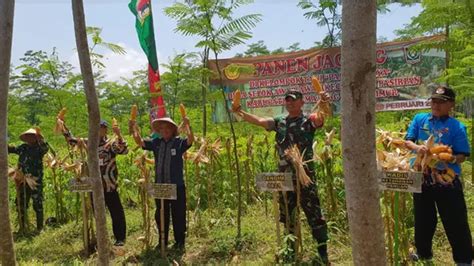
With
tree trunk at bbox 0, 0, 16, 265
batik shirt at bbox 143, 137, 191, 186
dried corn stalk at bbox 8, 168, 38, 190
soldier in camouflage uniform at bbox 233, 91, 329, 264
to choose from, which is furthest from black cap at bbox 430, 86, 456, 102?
dried corn stalk at bbox 8, 168, 38, 190

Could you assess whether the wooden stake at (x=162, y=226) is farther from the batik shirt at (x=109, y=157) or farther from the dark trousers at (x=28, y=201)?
the dark trousers at (x=28, y=201)

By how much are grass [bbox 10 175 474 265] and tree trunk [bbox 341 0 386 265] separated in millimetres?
2706

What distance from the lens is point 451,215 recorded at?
4195mm

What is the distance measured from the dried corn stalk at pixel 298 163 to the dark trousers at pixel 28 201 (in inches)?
184

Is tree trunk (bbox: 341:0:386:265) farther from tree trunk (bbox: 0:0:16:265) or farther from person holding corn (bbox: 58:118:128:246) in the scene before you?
person holding corn (bbox: 58:118:128:246)

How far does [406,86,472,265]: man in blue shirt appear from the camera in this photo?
13.4 ft

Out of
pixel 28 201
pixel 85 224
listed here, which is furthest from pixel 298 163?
pixel 28 201

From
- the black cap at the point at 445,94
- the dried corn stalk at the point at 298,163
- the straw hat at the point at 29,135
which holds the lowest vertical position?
the dried corn stalk at the point at 298,163

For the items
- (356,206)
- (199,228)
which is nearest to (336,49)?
(199,228)

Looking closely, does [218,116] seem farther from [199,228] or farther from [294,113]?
[294,113]

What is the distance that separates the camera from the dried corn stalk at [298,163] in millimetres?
4488

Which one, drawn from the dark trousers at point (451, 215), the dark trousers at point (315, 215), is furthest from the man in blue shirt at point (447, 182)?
the dark trousers at point (315, 215)

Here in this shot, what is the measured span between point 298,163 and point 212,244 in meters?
1.94

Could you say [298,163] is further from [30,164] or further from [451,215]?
[30,164]
